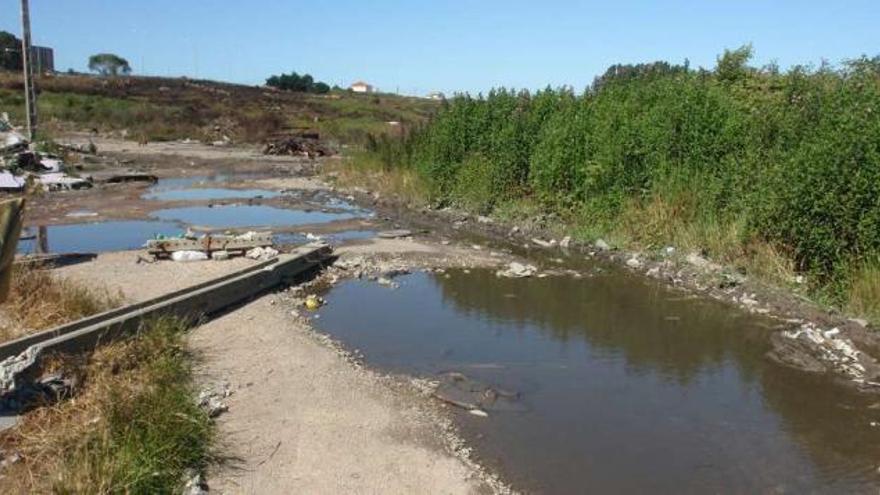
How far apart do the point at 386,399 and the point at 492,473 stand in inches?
59.5

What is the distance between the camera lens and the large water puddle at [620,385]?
224 inches

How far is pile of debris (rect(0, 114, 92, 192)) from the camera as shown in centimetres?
2016

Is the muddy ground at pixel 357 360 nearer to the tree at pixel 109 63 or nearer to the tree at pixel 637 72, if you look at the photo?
the tree at pixel 637 72

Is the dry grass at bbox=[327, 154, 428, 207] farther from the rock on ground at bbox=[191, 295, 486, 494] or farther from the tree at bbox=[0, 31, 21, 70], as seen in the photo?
the tree at bbox=[0, 31, 21, 70]

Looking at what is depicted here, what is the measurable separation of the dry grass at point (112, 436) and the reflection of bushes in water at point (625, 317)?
4.62 meters

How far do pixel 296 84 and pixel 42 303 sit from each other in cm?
7630

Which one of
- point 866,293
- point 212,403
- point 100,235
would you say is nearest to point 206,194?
point 100,235

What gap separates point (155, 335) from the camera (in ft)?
23.4

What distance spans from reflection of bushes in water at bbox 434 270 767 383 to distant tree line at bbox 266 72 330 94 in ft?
234

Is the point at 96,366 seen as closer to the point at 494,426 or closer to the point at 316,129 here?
the point at 494,426

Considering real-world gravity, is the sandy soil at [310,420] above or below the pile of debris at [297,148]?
below

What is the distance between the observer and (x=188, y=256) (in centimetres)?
1183

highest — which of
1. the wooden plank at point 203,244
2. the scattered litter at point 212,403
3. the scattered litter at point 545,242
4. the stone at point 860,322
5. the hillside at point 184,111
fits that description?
the hillside at point 184,111

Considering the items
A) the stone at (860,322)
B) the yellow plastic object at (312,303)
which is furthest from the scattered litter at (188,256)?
the stone at (860,322)
